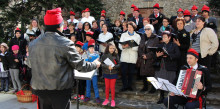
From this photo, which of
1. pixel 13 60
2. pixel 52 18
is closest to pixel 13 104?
pixel 13 60

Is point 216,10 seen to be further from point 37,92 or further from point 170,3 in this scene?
point 37,92

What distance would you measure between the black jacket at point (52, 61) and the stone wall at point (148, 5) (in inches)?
398

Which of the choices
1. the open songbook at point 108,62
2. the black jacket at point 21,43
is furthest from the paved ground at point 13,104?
the black jacket at point 21,43

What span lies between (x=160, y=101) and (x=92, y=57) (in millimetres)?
2208

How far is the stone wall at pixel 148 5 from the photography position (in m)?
11.3

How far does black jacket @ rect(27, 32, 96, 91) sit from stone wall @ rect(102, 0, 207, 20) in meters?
10.1

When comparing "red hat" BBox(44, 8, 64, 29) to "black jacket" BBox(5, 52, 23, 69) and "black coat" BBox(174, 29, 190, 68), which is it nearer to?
"black coat" BBox(174, 29, 190, 68)

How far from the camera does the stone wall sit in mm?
11258

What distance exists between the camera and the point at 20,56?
7.06 metres

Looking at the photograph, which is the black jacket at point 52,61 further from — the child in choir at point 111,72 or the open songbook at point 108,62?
the child in choir at point 111,72

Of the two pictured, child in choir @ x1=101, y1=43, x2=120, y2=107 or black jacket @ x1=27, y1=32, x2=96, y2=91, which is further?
child in choir @ x1=101, y1=43, x2=120, y2=107

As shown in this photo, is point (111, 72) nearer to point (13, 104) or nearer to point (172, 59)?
point (172, 59)

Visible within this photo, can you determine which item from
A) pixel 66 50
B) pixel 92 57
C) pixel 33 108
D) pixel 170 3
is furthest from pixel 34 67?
pixel 170 3

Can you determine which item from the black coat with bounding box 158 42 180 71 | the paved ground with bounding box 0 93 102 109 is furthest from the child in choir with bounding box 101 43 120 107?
the black coat with bounding box 158 42 180 71
